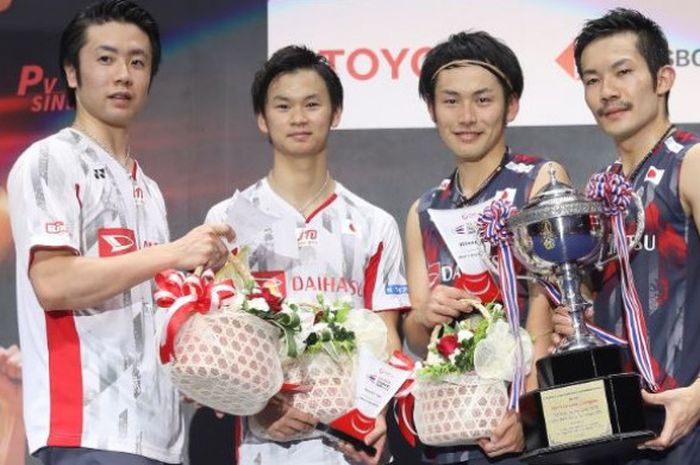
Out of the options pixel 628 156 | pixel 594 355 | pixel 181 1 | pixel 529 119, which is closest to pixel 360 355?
pixel 594 355

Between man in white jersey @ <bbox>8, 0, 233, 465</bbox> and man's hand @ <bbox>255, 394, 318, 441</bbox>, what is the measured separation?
0.25 meters

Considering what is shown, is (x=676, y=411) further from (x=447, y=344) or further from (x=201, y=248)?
(x=201, y=248)

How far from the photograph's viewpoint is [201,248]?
9.47 feet

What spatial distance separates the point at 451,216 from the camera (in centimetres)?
330

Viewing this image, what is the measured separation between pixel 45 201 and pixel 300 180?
0.86 meters

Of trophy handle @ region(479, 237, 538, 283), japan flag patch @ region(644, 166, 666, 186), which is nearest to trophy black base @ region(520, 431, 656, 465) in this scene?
trophy handle @ region(479, 237, 538, 283)

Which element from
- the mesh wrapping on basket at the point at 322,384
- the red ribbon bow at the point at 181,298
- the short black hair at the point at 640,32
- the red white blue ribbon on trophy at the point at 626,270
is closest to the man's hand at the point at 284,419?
the mesh wrapping on basket at the point at 322,384

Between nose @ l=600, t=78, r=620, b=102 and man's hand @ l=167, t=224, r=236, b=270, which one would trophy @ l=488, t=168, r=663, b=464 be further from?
man's hand @ l=167, t=224, r=236, b=270

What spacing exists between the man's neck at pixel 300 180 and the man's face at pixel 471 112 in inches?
15.7

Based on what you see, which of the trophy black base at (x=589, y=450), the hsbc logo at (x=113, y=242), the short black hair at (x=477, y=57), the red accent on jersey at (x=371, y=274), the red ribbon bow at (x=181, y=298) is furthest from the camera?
the red accent on jersey at (x=371, y=274)

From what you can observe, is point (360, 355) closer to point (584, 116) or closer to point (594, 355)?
point (594, 355)

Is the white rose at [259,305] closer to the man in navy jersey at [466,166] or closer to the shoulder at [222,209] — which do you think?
the man in navy jersey at [466,166]

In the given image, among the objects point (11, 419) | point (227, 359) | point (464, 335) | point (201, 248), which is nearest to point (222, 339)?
point (227, 359)

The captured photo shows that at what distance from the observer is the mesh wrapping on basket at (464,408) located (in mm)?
2918
